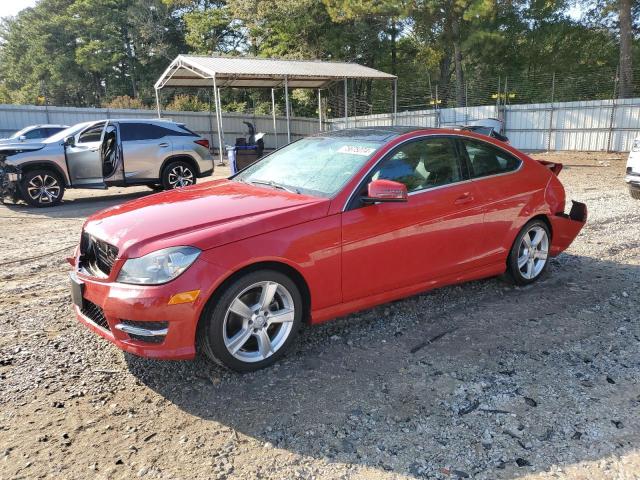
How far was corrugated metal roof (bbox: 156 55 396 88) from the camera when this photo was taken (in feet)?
68.0

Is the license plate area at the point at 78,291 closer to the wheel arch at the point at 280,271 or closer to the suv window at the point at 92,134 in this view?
the wheel arch at the point at 280,271

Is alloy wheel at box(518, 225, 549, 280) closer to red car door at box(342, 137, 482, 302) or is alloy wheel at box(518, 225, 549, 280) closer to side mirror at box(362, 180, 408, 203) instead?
red car door at box(342, 137, 482, 302)

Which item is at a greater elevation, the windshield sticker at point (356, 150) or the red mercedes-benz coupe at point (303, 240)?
the windshield sticker at point (356, 150)

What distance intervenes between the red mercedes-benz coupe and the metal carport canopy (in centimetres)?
1650

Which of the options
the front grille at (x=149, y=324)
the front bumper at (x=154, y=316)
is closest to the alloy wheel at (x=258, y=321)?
the front bumper at (x=154, y=316)

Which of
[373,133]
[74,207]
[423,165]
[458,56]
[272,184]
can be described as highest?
[458,56]

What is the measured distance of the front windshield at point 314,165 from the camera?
154 inches

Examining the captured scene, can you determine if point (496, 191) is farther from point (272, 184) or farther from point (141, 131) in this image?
point (141, 131)

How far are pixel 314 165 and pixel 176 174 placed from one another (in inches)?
315

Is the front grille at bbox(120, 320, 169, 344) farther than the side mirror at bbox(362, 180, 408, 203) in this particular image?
No

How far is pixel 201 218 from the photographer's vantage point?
341cm

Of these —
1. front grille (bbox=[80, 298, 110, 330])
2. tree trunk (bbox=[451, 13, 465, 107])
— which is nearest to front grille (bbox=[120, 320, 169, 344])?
front grille (bbox=[80, 298, 110, 330])

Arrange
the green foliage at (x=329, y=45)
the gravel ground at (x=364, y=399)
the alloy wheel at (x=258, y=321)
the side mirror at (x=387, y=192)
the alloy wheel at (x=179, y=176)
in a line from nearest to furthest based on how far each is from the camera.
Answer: the gravel ground at (x=364, y=399) < the alloy wheel at (x=258, y=321) < the side mirror at (x=387, y=192) < the alloy wheel at (x=179, y=176) < the green foliage at (x=329, y=45)

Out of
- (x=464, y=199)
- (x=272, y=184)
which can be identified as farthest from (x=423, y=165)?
(x=272, y=184)
